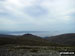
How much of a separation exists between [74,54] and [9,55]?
15.2 metres

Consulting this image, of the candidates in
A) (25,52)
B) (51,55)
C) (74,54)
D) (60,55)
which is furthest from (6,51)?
(74,54)

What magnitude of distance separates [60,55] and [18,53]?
31.0ft

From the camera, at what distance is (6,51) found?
32531mm

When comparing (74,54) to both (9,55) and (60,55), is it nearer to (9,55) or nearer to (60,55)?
(60,55)

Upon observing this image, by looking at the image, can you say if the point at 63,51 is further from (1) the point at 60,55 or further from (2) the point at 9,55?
(2) the point at 9,55

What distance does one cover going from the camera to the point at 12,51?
109 ft

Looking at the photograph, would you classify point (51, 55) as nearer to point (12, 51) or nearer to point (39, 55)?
point (39, 55)

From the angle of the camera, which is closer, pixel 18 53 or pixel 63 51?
pixel 18 53

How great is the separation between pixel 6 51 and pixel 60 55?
40.1ft

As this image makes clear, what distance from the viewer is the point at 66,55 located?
109ft

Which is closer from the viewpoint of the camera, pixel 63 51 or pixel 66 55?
pixel 66 55

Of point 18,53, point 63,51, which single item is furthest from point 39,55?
point 63,51

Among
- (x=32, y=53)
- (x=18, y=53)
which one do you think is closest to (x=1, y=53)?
(x=18, y=53)

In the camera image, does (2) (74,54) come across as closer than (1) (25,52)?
No
